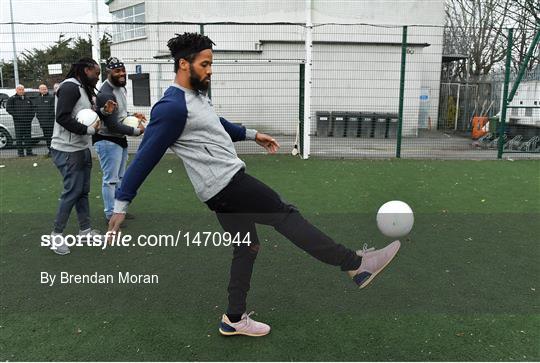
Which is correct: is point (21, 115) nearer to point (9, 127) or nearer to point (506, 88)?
point (9, 127)

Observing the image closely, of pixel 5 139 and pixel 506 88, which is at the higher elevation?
pixel 506 88

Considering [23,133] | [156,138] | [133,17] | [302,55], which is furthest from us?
[133,17]

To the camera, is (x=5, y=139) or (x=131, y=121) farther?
(x=5, y=139)

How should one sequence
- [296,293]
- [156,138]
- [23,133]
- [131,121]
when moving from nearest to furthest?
[156,138]
[296,293]
[131,121]
[23,133]

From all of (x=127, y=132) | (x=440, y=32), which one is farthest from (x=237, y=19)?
(x=127, y=132)

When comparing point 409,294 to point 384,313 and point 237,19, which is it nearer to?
point 384,313

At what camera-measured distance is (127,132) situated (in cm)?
478

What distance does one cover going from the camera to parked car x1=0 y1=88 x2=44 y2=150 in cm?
1041

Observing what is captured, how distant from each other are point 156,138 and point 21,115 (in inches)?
373

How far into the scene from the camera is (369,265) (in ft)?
9.89

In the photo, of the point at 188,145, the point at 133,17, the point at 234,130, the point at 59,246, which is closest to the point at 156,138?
the point at 188,145

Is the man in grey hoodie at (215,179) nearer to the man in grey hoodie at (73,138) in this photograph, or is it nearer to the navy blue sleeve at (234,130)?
the navy blue sleeve at (234,130)

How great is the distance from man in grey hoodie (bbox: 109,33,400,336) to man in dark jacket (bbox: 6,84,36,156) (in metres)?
9.00

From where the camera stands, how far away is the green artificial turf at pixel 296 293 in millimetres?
2830
